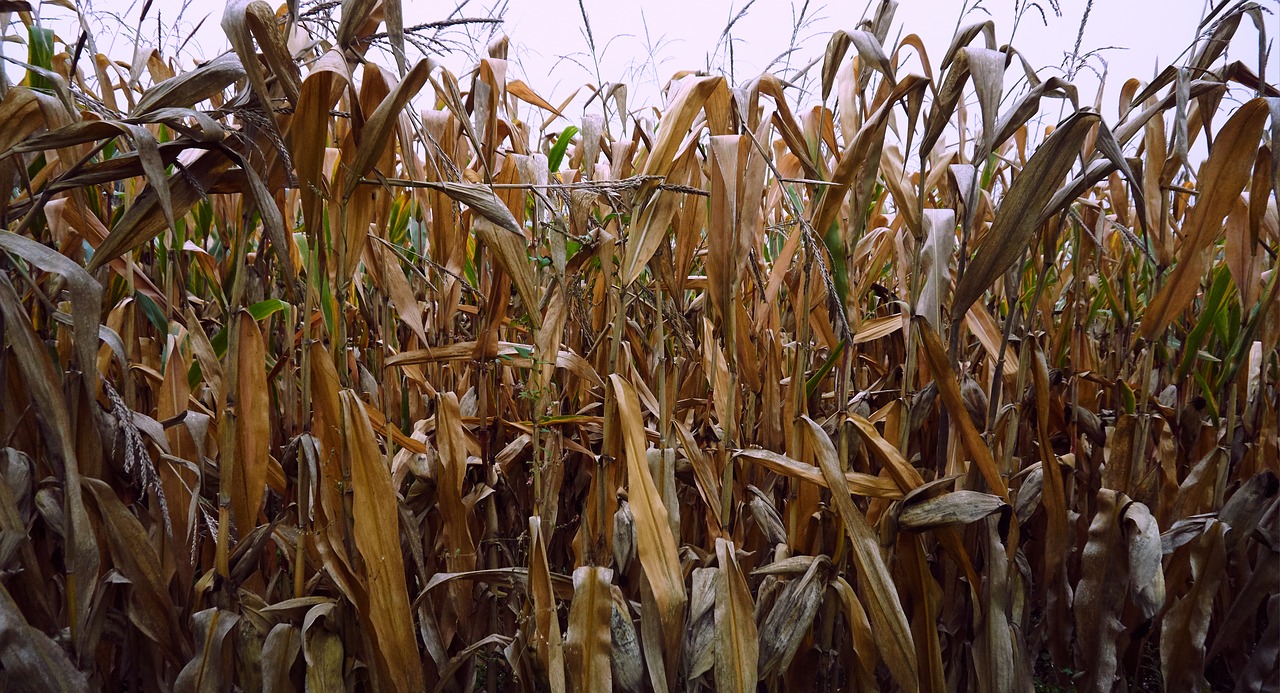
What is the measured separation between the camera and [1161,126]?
45.8 inches

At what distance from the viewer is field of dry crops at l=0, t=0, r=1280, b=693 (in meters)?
0.82

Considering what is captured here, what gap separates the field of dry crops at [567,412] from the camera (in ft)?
2.71

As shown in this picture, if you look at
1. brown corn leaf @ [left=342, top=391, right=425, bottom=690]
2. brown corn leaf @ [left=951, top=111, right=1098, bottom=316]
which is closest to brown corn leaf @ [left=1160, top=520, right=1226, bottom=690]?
brown corn leaf @ [left=951, top=111, right=1098, bottom=316]

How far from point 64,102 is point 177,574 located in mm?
632

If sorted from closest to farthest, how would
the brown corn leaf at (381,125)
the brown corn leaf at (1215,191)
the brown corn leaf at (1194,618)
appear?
1. the brown corn leaf at (381,125)
2. the brown corn leaf at (1215,191)
3. the brown corn leaf at (1194,618)

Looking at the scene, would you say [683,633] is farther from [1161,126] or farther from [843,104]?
[1161,126]

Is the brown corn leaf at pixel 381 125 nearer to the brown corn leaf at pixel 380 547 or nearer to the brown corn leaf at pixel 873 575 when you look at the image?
the brown corn leaf at pixel 380 547

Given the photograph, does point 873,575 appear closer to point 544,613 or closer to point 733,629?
point 733,629

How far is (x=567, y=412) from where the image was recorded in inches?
50.4

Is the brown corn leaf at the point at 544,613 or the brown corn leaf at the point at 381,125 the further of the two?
the brown corn leaf at the point at 544,613

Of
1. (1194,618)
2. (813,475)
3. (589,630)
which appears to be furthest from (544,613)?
(1194,618)

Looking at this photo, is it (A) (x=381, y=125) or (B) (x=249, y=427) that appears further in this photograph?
(B) (x=249, y=427)

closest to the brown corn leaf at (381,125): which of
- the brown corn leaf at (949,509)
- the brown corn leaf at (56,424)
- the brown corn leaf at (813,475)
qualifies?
the brown corn leaf at (56,424)

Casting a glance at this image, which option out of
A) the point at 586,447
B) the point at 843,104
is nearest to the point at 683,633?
the point at 586,447
